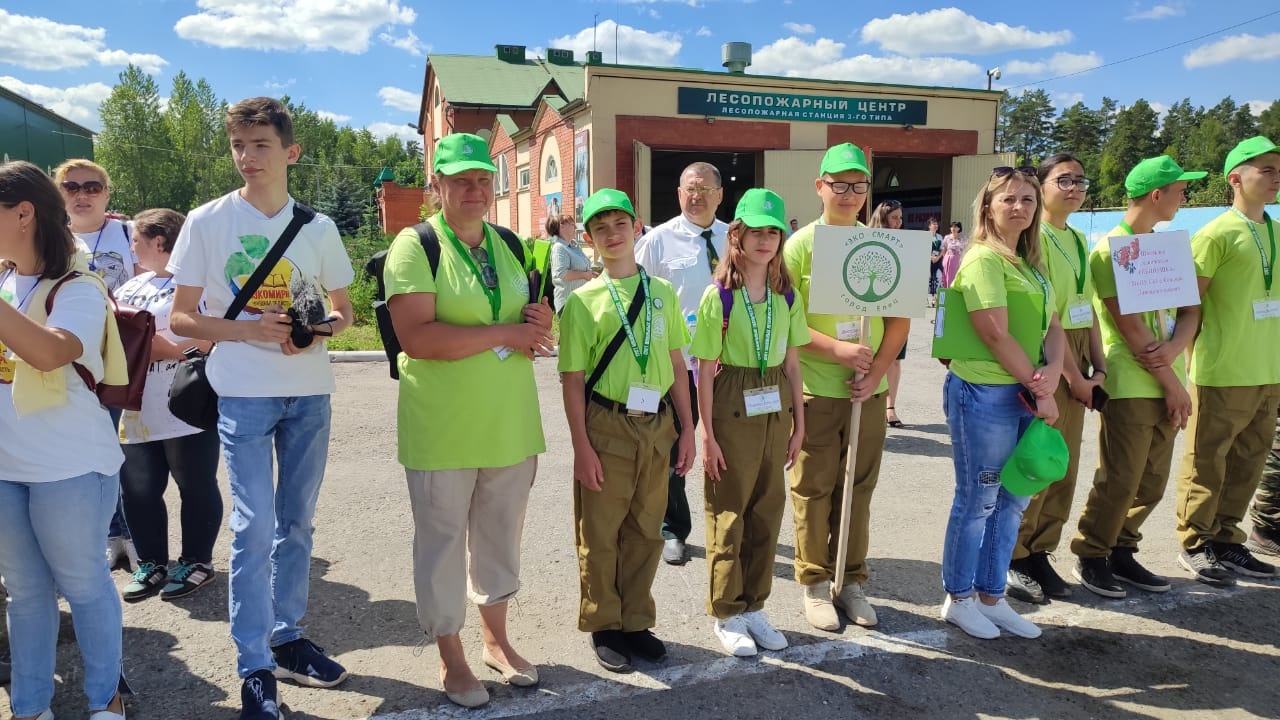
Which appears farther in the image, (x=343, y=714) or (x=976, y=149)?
(x=976, y=149)

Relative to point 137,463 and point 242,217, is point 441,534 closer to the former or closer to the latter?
point 242,217

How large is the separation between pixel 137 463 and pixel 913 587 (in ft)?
13.8

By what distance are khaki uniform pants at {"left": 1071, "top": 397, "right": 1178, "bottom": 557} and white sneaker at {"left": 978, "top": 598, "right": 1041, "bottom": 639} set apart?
799 millimetres

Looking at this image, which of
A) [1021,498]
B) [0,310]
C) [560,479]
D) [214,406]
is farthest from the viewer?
[560,479]

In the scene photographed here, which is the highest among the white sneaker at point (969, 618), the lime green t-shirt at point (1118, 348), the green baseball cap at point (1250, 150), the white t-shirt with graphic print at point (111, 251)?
the green baseball cap at point (1250, 150)

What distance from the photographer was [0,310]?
7.52 ft

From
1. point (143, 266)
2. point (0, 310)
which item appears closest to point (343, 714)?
point (0, 310)

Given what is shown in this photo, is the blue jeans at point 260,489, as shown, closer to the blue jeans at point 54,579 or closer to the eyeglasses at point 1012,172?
the blue jeans at point 54,579

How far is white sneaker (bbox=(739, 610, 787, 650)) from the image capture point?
3473 millimetres

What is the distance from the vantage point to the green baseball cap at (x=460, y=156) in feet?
9.09

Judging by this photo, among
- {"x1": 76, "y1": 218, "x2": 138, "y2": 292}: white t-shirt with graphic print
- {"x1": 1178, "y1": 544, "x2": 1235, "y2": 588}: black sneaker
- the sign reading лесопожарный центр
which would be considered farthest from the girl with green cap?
the sign reading лесопожарный центр

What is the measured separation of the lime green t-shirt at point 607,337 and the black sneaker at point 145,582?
2.65 m

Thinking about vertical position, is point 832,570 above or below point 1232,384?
below

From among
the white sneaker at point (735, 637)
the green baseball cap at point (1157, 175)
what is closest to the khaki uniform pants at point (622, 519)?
the white sneaker at point (735, 637)
